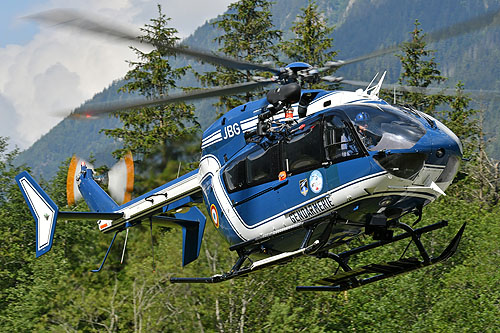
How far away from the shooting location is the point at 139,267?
26.4 meters

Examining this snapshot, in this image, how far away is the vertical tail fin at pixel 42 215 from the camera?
1410cm

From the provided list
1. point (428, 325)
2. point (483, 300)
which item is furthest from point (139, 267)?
point (483, 300)

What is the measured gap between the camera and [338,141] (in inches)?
430

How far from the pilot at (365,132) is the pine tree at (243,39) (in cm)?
2233

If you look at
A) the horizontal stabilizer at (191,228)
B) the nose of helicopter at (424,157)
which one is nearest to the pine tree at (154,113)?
the horizontal stabilizer at (191,228)

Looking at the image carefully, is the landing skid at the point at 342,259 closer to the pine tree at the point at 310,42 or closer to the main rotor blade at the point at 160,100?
the main rotor blade at the point at 160,100

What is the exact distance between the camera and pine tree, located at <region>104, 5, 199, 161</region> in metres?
34.8

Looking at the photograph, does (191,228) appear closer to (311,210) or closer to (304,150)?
(311,210)

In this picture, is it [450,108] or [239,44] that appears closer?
[239,44]

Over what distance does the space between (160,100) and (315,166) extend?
278 cm

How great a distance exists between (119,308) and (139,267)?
3.01m

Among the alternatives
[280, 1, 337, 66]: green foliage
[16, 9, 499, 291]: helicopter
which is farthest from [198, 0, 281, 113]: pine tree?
[16, 9, 499, 291]: helicopter

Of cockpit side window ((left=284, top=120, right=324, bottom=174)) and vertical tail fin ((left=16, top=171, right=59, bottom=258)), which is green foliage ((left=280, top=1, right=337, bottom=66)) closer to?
vertical tail fin ((left=16, top=171, right=59, bottom=258))

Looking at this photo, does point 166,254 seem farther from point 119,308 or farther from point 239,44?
point 239,44
